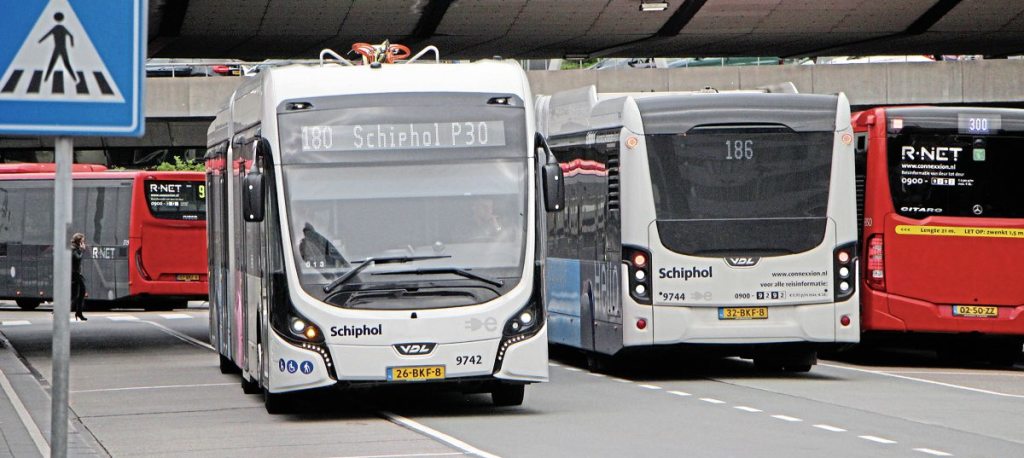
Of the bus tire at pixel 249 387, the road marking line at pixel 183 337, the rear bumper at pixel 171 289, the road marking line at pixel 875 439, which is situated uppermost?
the rear bumper at pixel 171 289

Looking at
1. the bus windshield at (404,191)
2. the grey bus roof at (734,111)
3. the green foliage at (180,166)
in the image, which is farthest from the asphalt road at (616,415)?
the green foliage at (180,166)

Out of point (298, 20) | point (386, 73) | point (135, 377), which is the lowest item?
point (135, 377)

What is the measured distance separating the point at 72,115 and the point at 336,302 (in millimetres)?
7900

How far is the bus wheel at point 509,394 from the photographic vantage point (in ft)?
50.2

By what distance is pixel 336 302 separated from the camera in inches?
568

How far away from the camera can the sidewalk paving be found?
42.3ft

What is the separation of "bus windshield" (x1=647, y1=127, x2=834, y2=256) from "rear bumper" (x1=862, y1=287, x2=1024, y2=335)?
2215 mm

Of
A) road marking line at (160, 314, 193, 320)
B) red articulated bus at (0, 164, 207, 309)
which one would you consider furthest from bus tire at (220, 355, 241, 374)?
road marking line at (160, 314, 193, 320)

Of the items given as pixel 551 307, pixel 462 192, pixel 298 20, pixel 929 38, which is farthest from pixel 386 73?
pixel 929 38

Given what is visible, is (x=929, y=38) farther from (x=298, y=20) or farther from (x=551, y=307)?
(x=551, y=307)

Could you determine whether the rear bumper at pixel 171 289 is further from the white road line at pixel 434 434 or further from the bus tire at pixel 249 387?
the white road line at pixel 434 434

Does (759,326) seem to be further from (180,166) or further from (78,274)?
(180,166)

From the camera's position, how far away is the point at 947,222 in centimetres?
1992

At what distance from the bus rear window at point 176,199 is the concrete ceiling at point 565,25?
3179 mm
